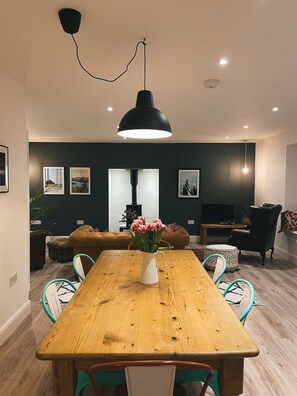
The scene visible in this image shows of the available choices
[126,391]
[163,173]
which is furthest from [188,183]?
[126,391]

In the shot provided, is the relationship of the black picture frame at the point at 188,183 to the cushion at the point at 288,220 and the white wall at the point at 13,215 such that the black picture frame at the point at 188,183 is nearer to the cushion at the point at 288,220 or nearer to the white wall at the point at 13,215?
the cushion at the point at 288,220

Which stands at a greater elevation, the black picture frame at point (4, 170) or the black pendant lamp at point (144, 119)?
the black pendant lamp at point (144, 119)

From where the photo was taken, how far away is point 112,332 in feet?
4.83

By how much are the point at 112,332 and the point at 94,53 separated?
87.5 inches

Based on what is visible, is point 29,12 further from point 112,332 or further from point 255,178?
point 255,178

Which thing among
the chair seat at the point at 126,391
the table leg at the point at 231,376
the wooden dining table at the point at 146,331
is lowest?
the chair seat at the point at 126,391

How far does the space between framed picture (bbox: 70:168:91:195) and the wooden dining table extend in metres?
5.91

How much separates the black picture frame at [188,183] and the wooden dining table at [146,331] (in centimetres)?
585

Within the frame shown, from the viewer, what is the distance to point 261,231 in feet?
18.4

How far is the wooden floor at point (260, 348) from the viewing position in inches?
89.3

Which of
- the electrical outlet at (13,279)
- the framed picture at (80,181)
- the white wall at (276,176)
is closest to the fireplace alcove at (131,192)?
the framed picture at (80,181)

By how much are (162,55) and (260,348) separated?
9.46 ft

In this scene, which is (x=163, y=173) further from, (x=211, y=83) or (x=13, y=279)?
(x=13, y=279)

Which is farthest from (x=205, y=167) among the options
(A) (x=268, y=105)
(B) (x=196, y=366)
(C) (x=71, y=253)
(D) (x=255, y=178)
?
(B) (x=196, y=366)
